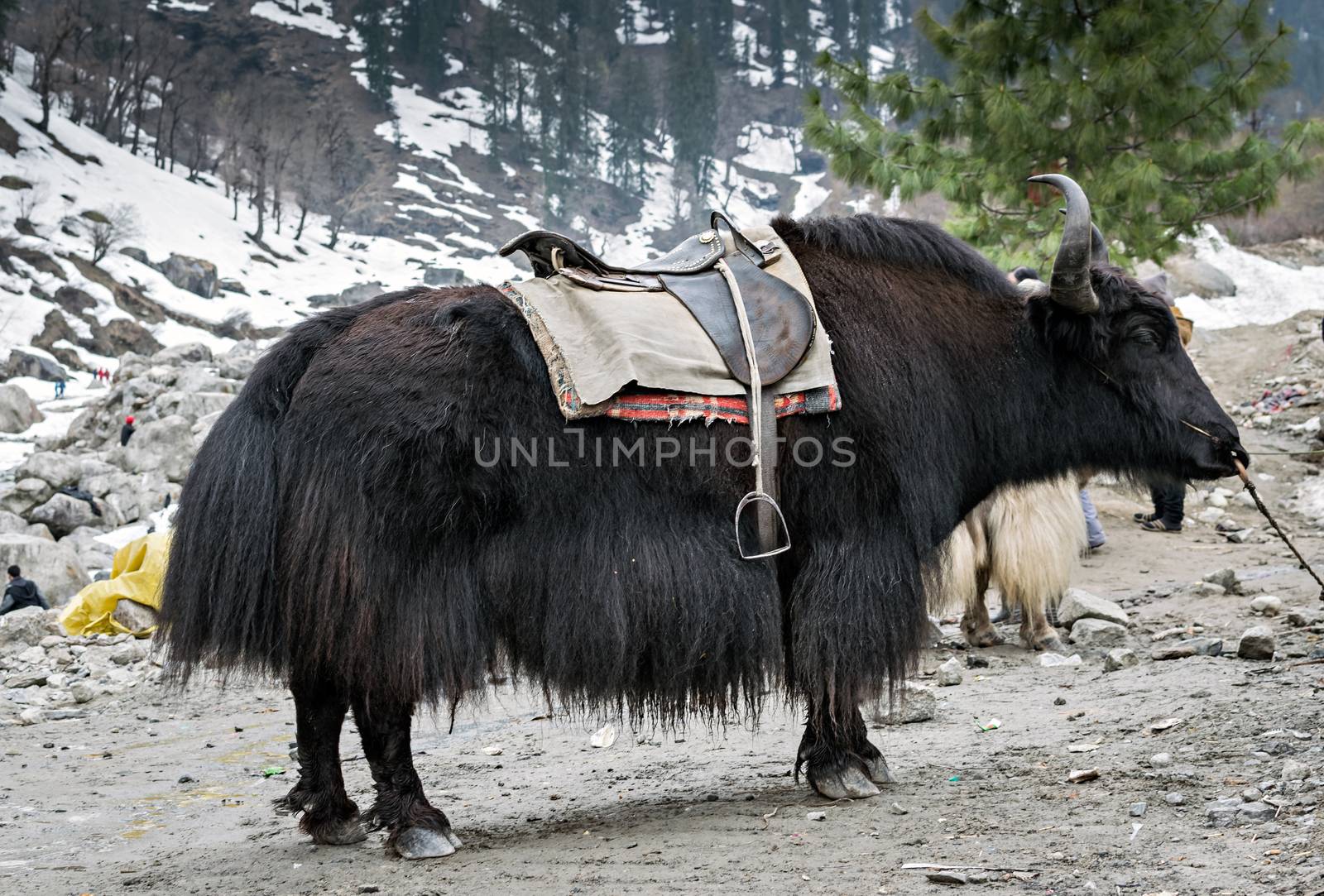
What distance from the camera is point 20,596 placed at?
9.43 meters

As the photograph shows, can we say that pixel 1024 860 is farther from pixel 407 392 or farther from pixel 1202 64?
pixel 1202 64

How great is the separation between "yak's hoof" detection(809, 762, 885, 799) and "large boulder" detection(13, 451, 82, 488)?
13782 mm

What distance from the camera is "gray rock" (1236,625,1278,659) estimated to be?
14.7ft

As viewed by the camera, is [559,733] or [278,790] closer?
[278,790]

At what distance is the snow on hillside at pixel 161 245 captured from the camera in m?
35.4

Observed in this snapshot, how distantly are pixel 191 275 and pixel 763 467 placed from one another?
40.2 meters

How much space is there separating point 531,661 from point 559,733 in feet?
6.37

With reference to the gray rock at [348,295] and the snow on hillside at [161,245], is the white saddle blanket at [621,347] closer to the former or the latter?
the snow on hillside at [161,245]

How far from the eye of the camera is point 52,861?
3.42 metres

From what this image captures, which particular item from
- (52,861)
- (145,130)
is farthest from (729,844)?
(145,130)

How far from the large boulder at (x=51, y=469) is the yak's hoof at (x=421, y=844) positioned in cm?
1340

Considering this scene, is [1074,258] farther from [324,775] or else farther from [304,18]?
[304,18]

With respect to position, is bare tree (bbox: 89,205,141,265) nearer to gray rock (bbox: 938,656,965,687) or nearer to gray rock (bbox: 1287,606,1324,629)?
gray rock (bbox: 938,656,965,687)

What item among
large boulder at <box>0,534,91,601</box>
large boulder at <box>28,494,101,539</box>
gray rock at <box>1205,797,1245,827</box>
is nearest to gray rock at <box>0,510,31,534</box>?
large boulder at <box>28,494,101,539</box>
